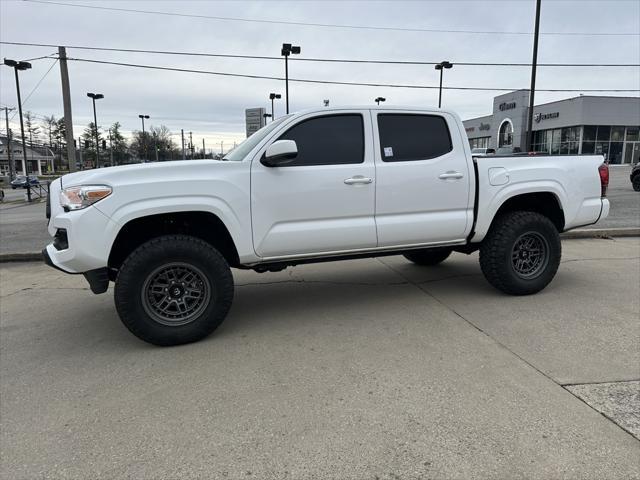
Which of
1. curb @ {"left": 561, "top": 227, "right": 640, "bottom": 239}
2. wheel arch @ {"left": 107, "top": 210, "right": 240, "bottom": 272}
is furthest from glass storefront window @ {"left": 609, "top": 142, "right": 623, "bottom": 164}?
wheel arch @ {"left": 107, "top": 210, "right": 240, "bottom": 272}

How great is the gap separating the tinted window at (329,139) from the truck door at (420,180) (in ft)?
0.71

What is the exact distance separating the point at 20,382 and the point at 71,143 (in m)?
17.1

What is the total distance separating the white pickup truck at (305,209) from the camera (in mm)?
3812

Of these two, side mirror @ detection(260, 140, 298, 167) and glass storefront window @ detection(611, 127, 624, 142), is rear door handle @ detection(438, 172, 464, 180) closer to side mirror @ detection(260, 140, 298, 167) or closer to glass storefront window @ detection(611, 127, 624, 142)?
side mirror @ detection(260, 140, 298, 167)

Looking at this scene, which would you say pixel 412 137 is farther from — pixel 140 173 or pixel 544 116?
pixel 544 116

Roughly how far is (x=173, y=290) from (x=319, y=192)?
5.08ft

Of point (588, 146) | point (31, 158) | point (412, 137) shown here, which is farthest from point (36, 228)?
point (31, 158)

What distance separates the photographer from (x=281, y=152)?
3.92m

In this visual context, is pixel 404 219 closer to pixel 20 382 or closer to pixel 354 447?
pixel 354 447

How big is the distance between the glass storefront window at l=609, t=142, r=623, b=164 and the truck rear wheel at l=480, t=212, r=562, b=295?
161 ft

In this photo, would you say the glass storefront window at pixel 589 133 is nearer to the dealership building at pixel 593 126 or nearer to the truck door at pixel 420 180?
the dealership building at pixel 593 126

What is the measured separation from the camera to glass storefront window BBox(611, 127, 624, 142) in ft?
150

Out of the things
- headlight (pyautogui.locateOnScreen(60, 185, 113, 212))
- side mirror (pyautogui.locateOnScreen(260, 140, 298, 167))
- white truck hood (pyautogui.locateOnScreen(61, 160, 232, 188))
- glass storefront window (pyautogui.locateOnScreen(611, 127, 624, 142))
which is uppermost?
glass storefront window (pyautogui.locateOnScreen(611, 127, 624, 142))

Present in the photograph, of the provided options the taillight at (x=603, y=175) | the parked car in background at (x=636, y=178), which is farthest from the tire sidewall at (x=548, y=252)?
the parked car in background at (x=636, y=178)
